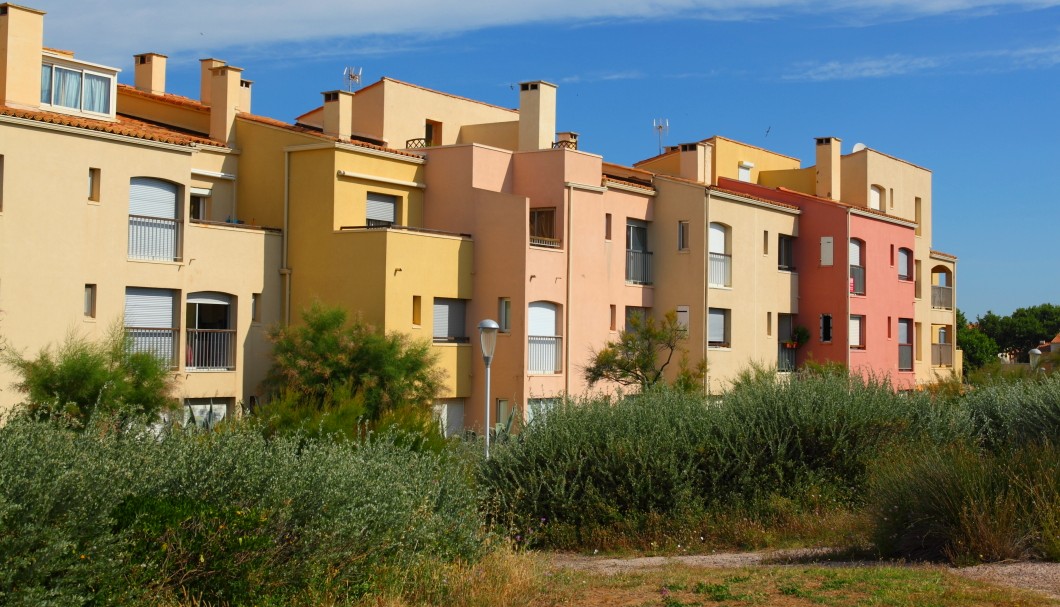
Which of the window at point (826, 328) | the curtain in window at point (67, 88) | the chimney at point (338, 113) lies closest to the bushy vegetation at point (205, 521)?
the curtain in window at point (67, 88)

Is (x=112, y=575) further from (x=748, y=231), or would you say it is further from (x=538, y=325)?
(x=748, y=231)

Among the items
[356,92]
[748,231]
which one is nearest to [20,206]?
[356,92]

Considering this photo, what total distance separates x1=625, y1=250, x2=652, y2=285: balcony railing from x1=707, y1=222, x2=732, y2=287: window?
199 cm

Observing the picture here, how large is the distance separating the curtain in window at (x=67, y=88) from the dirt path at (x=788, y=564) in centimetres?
1963

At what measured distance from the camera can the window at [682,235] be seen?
138 ft

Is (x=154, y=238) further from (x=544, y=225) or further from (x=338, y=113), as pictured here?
(x=544, y=225)

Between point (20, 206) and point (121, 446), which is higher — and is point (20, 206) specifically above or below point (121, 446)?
above

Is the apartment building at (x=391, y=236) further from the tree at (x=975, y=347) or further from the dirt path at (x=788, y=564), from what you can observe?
the tree at (x=975, y=347)

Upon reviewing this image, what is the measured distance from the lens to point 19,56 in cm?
3053

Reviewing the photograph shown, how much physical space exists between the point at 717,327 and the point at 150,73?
66.1 ft

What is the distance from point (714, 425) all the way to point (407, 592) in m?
10.4

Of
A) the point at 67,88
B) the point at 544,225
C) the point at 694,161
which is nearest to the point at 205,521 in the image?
the point at 67,88

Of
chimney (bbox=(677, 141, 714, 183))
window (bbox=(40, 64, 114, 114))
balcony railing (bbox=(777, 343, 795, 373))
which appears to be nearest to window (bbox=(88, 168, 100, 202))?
window (bbox=(40, 64, 114, 114))

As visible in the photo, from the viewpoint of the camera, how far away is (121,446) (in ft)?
37.0
